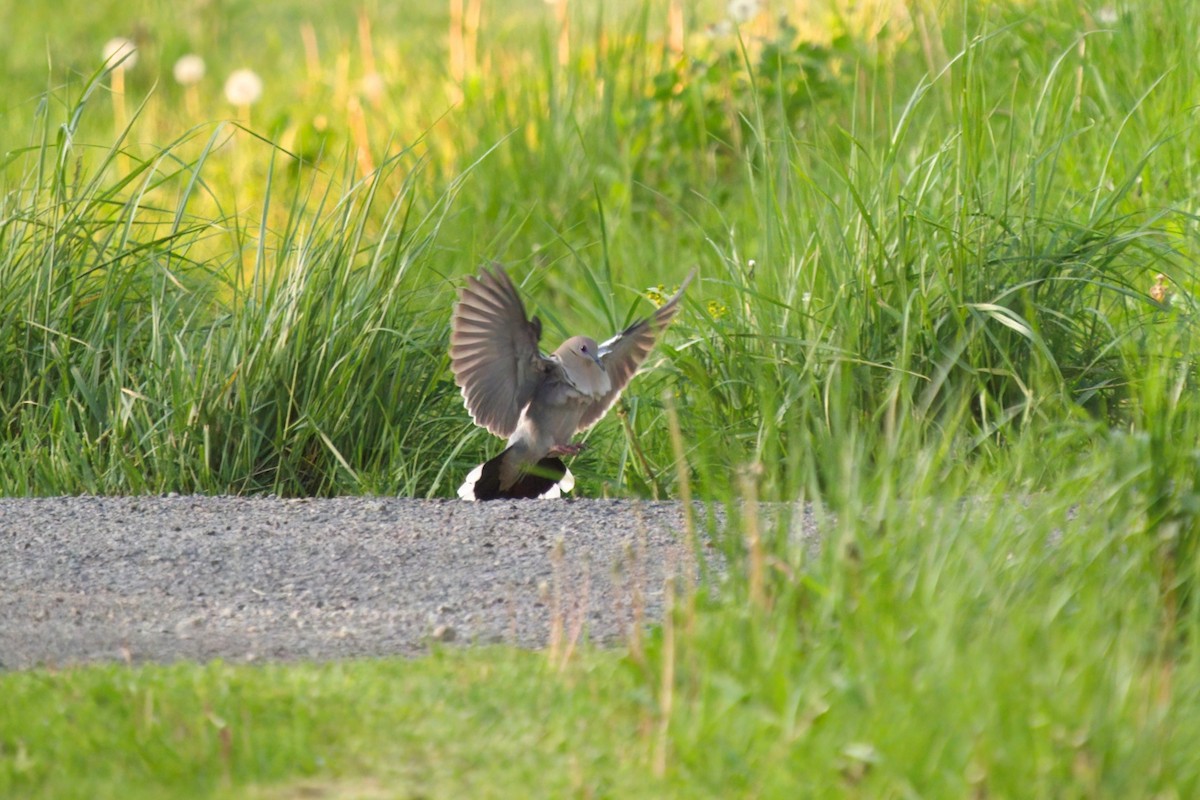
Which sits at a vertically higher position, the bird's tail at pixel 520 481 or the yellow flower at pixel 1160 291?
the yellow flower at pixel 1160 291

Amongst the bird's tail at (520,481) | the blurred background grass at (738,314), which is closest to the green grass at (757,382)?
the blurred background grass at (738,314)

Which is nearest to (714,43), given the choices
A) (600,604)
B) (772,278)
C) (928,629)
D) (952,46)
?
(952,46)

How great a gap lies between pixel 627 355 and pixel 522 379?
34 centimetres

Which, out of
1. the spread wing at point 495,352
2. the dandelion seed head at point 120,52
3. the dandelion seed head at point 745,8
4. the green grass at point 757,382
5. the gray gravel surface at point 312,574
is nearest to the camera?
the green grass at point 757,382

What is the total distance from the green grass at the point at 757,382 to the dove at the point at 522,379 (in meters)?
0.28

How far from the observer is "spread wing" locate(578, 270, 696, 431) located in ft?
15.8

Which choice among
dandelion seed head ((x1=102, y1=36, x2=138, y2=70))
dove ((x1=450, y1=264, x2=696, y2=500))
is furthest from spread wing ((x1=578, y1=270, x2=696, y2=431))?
dandelion seed head ((x1=102, y1=36, x2=138, y2=70))

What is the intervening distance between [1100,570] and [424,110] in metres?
7.43

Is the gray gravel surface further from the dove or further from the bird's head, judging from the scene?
the bird's head

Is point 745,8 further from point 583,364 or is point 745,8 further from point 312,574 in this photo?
point 312,574

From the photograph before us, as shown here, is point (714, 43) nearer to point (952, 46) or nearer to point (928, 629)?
point (952, 46)

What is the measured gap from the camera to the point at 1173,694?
273 centimetres

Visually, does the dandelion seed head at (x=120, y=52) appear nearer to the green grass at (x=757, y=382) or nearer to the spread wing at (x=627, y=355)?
the green grass at (x=757, y=382)

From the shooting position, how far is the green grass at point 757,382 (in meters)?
2.70
